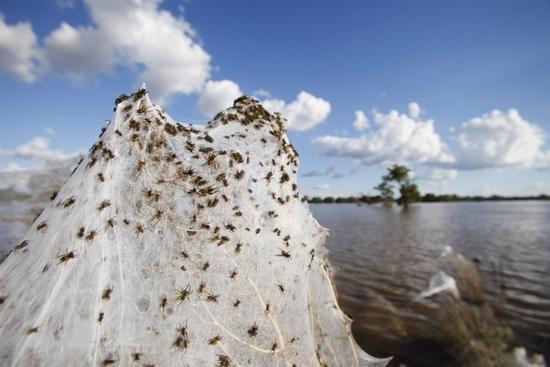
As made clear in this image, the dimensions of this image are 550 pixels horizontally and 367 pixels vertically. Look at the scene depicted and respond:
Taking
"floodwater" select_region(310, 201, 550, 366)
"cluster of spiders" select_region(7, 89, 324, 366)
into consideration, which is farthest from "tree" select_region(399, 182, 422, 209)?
"cluster of spiders" select_region(7, 89, 324, 366)

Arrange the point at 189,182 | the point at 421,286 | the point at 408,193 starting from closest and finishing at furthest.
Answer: the point at 189,182 → the point at 421,286 → the point at 408,193

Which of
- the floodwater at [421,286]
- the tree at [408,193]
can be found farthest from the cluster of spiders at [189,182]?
the tree at [408,193]

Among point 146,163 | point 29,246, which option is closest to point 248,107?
point 146,163

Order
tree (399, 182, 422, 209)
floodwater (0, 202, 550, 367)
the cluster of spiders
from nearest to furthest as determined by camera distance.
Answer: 1. the cluster of spiders
2. floodwater (0, 202, 550, 367)
3. tree (399, 182, 422, 209)

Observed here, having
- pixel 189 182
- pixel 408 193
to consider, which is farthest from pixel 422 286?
pixel 408 193

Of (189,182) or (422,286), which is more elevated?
(189,182)

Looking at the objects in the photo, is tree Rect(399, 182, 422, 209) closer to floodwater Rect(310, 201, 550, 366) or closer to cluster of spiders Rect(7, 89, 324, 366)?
floodwater Rect(310, 201, 550, 366)

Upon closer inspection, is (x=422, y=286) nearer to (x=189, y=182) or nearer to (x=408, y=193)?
(x=189, y=182)

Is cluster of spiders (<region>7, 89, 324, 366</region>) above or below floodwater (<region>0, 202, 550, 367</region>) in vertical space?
above

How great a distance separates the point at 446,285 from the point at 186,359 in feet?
27.4

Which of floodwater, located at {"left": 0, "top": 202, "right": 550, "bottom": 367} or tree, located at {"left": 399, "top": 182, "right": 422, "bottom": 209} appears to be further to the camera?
tree, located at {"left": 399, "top": 182, "right": 422, "bottom": 209}

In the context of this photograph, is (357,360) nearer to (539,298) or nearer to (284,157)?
(284,157)

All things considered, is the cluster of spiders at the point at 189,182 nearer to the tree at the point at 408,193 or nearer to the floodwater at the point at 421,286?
the floodwater at the point at 421,286

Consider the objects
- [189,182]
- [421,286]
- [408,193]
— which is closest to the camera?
[189,182]
